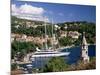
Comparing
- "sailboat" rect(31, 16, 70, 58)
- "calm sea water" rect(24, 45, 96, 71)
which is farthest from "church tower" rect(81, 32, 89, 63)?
"sailboat" rect(31, 16, 70, 58)

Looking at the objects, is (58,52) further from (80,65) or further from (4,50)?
(4,50)

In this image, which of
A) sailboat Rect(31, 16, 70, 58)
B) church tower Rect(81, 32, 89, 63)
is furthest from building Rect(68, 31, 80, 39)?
sailboat Rect(31, 16, 70, 58)

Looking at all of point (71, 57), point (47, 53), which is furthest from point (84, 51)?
point (47, 53)

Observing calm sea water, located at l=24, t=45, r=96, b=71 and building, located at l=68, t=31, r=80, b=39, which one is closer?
calm sea water, located at l=24, t=45, r=96, b=71

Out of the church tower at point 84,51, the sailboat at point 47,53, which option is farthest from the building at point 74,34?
the sailboat at point 47,53

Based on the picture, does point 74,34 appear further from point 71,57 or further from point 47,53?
point 47,53

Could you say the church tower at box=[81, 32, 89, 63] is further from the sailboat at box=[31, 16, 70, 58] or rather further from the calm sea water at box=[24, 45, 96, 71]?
the sailboat at box=[31, 16, 70, 58]

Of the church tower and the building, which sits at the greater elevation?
the building

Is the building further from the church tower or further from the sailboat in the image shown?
the sailboat

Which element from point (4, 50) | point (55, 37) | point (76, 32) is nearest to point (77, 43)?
point (76, 32)

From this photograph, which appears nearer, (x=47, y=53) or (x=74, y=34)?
(x=47, y=53)

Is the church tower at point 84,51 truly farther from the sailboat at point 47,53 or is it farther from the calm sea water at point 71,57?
the sailboat at point 47,53
